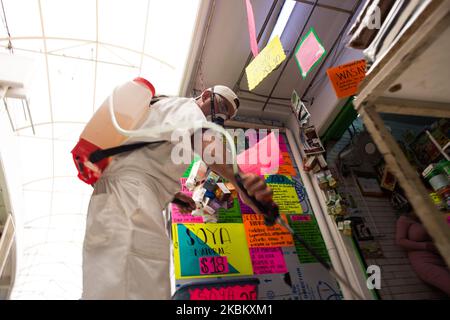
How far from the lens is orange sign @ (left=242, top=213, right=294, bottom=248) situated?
2350 millimetres

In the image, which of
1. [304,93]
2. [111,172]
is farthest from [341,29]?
[111,172]

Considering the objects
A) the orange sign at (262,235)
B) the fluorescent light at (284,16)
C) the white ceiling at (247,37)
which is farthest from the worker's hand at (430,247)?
the fluorescent light at (284,16)

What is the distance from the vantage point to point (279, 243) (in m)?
2.41

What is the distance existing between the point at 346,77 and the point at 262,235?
4.87 feet

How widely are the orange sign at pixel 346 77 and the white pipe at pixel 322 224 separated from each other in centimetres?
111

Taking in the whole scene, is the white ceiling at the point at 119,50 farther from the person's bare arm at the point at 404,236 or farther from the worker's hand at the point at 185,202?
the person's bare arm at the point at 404,236

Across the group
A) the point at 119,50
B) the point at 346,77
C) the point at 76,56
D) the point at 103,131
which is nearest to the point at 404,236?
the point at 346,77

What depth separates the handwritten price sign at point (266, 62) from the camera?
1938mm

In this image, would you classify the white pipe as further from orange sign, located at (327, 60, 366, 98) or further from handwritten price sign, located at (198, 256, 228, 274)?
orange sign, located at (327, 60, 366, 98)

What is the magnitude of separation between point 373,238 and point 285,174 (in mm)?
1047

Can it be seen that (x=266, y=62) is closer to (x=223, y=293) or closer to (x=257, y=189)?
(x=257, y=189)

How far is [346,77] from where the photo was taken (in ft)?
Result: 6.86
